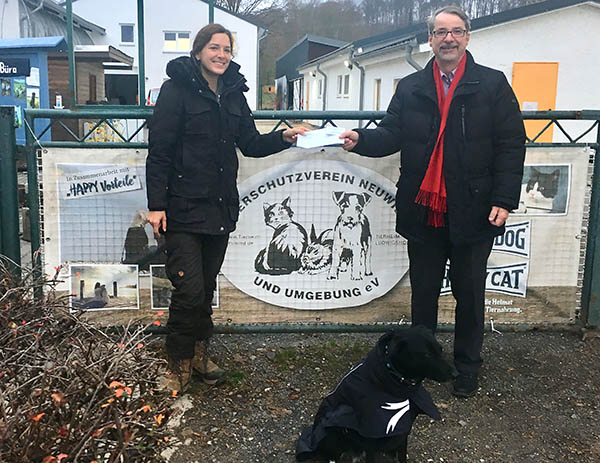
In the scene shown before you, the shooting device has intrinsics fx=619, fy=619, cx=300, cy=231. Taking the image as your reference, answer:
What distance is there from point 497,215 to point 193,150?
1.72 meters

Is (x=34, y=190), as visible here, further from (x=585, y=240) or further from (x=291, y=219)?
(x=585, y=240)

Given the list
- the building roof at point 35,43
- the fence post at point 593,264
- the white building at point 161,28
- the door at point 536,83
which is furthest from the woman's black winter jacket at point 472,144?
the white building at point 161,28

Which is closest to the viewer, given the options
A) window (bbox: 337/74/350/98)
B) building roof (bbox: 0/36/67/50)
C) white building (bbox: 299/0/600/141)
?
building roof (bbox: 0/36/67/50)

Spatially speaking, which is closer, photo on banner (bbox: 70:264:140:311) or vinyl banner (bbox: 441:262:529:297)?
photo on banner (bbox: 70:264:140:311)

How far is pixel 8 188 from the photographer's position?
4.11 meters

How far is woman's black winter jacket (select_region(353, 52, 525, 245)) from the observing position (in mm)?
3395

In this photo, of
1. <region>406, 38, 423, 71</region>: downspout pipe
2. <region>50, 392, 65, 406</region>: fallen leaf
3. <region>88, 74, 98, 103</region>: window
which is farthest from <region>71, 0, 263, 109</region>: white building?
<region>50, 392, 65, 406</region>: fallen leaf

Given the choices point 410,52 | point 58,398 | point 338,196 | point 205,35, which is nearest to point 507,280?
point 338,196

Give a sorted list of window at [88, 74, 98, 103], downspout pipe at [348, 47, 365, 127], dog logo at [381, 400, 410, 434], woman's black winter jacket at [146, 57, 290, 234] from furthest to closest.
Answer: downspout pipe at [348, 47, 365, 127] < window at [88, 74, 98, 103] < woman's black winter jacket at [146, 57, 290, 234] < dog logo at [381, 400, 410, 434]

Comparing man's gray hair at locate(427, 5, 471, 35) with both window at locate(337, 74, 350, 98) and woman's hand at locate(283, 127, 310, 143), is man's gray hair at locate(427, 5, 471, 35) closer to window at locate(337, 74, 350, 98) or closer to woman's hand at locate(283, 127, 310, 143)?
woman's hand at locate(283, 127, 310, 143)

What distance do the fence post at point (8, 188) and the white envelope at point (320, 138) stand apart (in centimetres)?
191

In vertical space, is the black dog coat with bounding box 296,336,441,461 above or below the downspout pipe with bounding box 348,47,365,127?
below

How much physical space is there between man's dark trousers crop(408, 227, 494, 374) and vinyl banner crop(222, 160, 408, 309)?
21.0 inches

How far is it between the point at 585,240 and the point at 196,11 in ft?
113
